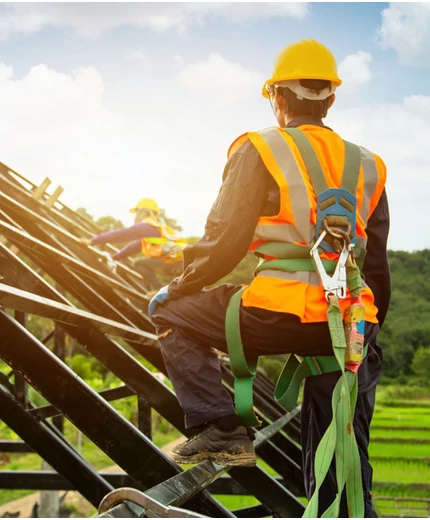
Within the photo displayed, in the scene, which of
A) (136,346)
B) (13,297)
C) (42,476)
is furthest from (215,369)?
(42,476)

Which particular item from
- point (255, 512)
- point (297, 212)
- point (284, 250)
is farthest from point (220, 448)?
point (255, 512)

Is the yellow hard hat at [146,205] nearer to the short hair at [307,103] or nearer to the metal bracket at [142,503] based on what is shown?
the short hair at [307,103]

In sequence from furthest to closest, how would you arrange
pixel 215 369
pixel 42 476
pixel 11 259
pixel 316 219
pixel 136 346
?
pixel 42 476, pixel 136 346, pixel 11 259, pixel 215 369, pixel 316 219

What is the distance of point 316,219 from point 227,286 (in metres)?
0.48

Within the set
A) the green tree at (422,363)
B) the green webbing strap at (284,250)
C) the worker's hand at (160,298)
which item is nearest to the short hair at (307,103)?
the green webbing strap at (284,250)

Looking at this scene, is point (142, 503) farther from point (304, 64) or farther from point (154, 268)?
point (154, 268)

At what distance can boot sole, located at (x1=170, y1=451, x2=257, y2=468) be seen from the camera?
96.1 inches

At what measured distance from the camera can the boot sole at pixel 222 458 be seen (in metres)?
2.44

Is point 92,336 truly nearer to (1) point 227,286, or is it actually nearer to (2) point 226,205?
(1) point 227,286

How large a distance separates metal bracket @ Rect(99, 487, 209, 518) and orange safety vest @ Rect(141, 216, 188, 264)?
22.5 feet

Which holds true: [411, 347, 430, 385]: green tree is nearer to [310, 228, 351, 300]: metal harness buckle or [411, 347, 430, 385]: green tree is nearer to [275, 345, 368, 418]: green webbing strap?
[275, 345, 368, 418]: green webbing strap

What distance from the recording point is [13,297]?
2303mm

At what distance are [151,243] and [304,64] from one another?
6.13 m

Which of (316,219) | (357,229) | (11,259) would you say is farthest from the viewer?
(11,259)
